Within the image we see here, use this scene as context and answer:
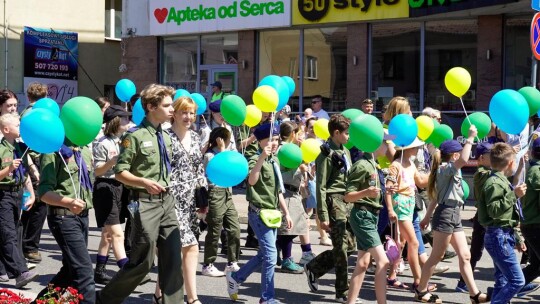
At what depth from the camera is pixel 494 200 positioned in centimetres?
744

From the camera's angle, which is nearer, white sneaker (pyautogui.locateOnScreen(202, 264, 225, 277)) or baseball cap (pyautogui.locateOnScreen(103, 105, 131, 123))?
baseball cap (pyautogui.locateOnScreen(103, 105, 131, 123))

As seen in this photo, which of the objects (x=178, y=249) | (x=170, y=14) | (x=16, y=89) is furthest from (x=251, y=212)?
(x=16, y=89)

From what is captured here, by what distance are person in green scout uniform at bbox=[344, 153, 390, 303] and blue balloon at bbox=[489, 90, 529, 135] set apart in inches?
51.3

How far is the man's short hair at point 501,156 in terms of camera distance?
7.45 metres

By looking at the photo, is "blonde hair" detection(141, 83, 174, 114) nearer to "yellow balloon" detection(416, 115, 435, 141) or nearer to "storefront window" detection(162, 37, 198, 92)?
"yellow balloon" detection(416, 115, 435, 141)

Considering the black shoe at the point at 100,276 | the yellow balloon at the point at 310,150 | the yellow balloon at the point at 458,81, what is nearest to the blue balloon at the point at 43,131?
the black shoe at the point at 100,276

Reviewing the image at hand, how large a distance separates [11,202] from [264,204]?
8.43 feet

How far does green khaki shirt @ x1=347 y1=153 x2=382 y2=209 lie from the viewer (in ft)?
24.7

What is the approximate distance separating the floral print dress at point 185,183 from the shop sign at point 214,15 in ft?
42.8

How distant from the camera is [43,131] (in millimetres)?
6594

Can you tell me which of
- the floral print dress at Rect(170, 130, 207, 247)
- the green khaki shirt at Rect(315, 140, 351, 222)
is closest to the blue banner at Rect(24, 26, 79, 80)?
the green khaki shirt at Rect(315, 140, 351, 222)

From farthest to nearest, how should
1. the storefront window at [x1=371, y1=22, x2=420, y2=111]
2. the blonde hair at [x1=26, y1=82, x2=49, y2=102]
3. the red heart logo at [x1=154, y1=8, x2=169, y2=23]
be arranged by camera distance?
the red heart logo at [x1=154, y1=8, x2=169, y2=23] < the storefront window at [x1=371, y1=22, x2=420, y2=111] < the blonde hair at [x1=26, y1=82, x2=49, y2=102]

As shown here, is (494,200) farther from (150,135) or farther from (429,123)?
(150,135)

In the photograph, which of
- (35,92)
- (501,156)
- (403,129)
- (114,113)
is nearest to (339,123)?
(403,129)
